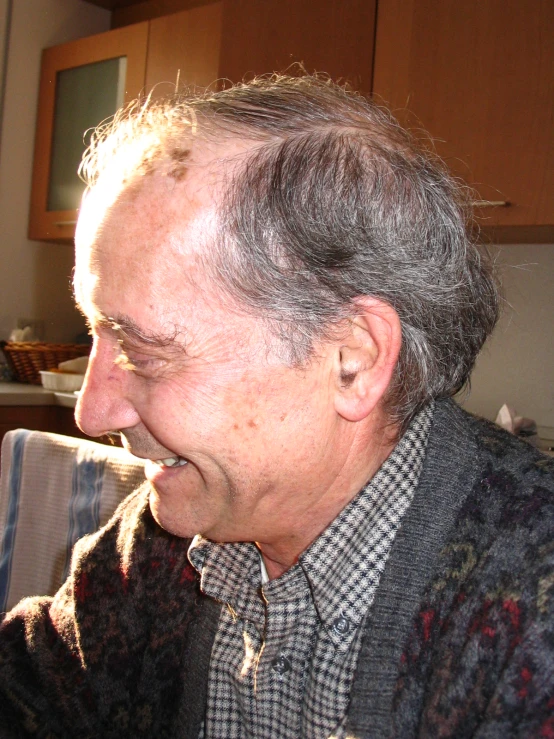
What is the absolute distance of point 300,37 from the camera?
2723 mm

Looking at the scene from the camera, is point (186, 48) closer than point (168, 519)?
No

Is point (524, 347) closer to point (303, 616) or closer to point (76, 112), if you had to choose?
point (303, 616)

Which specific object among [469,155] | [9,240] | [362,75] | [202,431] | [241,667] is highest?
[362,75]

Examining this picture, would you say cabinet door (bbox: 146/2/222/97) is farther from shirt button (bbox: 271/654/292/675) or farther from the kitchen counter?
shirt button (bbox: 271/654/292/675)

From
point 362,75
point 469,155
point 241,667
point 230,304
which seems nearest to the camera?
point 230,304

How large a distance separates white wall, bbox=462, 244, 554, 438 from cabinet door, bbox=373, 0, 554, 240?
0.12 m

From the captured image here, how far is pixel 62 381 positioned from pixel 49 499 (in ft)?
5.85

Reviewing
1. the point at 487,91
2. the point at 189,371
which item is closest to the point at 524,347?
the point at 487,91

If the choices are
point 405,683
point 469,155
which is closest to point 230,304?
point 405,683

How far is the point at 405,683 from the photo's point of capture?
67 cm

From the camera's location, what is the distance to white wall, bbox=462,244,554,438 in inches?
95.6

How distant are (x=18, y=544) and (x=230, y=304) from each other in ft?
2.22

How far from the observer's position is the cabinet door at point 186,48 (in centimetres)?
283

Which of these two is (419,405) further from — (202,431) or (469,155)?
(469,155)
